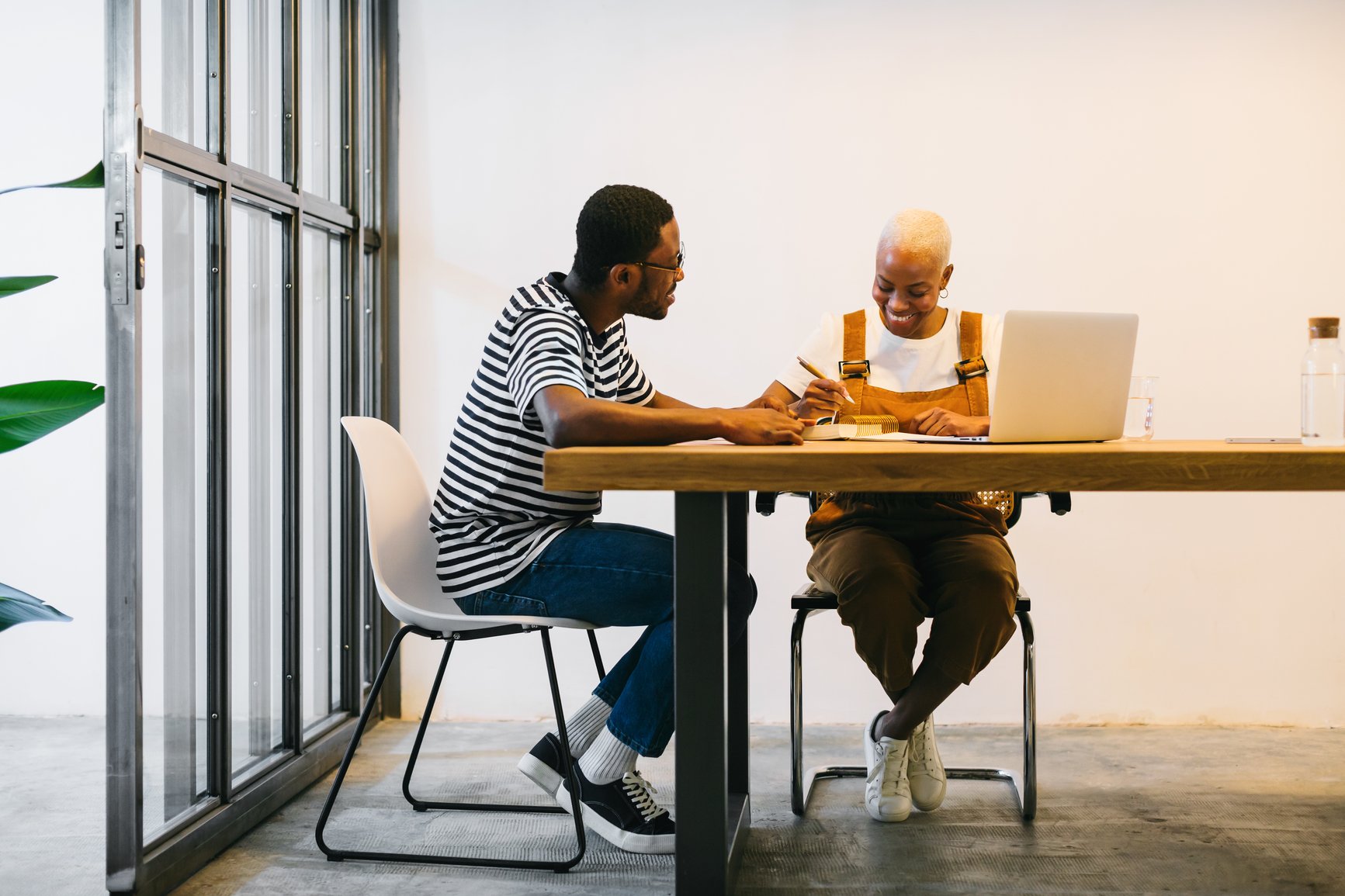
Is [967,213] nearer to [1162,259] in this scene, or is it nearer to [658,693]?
[1162,259]

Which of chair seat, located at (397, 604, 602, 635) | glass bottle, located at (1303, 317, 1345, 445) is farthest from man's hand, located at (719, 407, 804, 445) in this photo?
glass bottle, located at (1303, 317, 1345, 445)

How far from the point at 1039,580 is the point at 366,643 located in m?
1.96

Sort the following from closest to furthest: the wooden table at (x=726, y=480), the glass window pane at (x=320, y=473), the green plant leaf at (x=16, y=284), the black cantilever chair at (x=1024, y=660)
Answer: the wooden table at (x=726, y=480), the green plant leaf at (x=16, y=284), the black cantilever chair at (x=1024, y=660), the glass window pane at (x=320, y=473)

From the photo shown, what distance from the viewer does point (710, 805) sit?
1.69 m

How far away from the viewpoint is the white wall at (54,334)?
333 centimetres

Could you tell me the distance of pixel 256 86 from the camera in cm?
260

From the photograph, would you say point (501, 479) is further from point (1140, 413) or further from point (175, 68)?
point (1140, 413)

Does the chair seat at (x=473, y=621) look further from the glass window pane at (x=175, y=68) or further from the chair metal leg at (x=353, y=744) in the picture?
the glass window pane at (x=175, y=68)

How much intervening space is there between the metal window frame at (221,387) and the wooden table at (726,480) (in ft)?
2.85

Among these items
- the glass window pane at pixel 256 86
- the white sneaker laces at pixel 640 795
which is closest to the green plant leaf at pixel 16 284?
the glass window pane at pixel 256 86

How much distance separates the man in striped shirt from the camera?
82.7 inches

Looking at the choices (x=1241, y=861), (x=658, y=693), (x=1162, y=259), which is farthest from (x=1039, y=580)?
(x=658, y=693)

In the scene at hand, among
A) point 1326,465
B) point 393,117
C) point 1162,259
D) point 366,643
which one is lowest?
point 366,643

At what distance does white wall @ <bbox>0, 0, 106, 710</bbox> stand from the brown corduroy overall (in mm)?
2245
